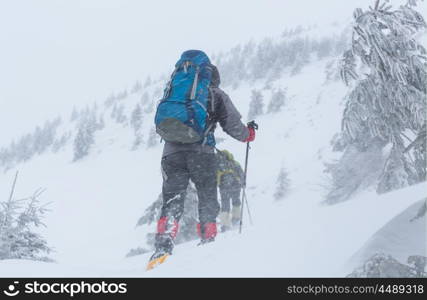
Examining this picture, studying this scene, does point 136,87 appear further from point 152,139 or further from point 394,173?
point 394,173

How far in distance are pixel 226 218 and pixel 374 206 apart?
11.9ft

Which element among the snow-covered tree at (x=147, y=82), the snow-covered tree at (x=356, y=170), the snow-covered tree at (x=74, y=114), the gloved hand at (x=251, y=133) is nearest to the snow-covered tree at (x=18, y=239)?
the gloved hand at (x=251, y=133)

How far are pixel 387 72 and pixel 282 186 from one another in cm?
1876

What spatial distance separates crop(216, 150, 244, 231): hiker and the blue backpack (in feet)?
8.94

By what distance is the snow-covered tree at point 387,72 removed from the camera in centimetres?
534

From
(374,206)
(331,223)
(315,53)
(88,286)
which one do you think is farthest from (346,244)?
(315,53)

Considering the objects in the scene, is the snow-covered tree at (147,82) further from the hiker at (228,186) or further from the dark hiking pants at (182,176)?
the dark hiking pants at (182,176)

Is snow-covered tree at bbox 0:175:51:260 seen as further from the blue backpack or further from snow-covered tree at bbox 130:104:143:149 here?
snow-covered tree at bbox 130:104:143:149

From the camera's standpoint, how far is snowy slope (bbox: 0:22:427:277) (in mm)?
3322

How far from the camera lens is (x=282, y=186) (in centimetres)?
2417

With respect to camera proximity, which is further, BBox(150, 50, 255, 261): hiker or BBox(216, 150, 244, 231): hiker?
BBox(216, 150, 244, 231): hiker

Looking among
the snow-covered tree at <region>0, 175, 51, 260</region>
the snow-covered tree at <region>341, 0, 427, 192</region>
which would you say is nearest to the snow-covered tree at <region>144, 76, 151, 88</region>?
the snow-covered tree at <region>0, 175, 51, 260</region>

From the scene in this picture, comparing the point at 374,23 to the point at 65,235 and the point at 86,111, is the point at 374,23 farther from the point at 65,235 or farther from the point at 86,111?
the point at 86,111

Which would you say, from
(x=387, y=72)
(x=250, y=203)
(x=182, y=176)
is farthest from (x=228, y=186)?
(x=250, y=203)
